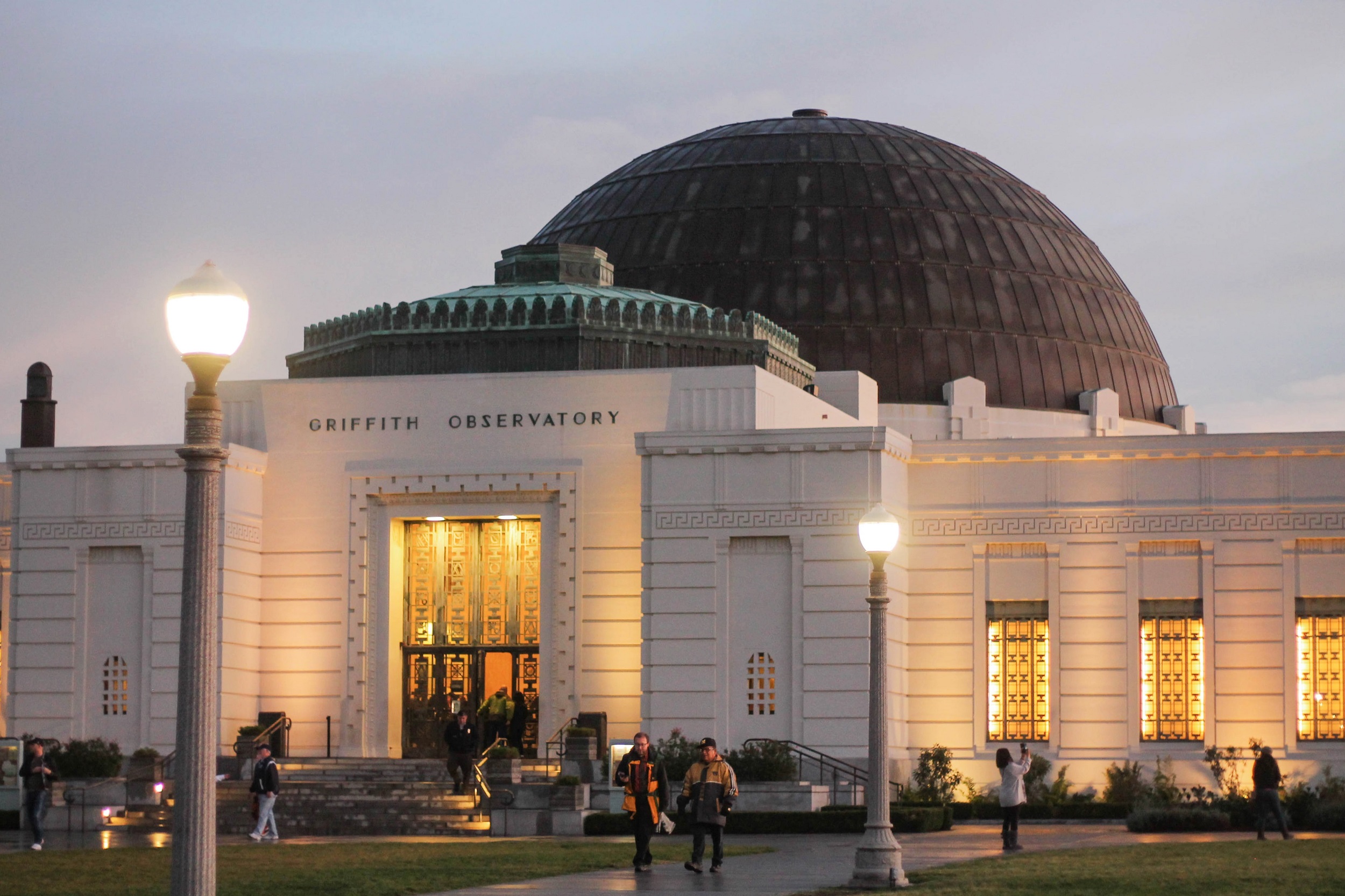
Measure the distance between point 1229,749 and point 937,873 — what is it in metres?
16.3

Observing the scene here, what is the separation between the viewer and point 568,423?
39719 mm

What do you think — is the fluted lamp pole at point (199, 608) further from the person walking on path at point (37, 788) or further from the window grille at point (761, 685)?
the window grille at point (761, 685)

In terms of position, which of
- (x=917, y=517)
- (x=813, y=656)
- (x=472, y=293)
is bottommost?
(x=813, y=656)

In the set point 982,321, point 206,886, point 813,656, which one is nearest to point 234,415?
point 813,656

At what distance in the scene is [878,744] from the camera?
22953 mm

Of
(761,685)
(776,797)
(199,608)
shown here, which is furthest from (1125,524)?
(199,608)

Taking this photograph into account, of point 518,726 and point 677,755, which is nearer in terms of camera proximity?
point 677,755

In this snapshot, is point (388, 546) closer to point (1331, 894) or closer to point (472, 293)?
point (472, 293)

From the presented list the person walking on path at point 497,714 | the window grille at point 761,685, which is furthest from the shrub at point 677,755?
the person walking on path at point 497,714

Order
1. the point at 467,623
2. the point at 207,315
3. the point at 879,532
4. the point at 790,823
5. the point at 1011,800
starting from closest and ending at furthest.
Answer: the point at 207,315 < the point at 879,532 < the point at 1011,800 < the point at 790,823 < the point at 467,623

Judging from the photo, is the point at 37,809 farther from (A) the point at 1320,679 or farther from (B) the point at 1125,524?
(A) the point at 1320,679

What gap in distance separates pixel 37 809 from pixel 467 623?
12.2 meters

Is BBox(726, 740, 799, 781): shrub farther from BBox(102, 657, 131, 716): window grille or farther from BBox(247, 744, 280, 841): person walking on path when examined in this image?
BBox(102, 657, 131, 716): window grille

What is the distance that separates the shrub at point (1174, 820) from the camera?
104ft
